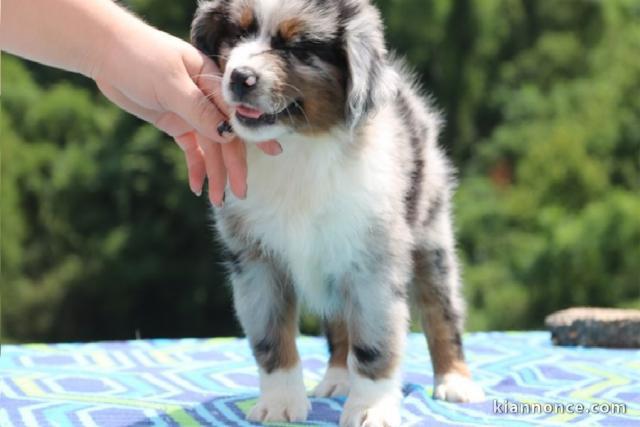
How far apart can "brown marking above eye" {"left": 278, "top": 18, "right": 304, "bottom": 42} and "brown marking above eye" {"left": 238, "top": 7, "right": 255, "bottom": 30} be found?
94mm

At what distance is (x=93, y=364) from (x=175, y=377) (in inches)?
20.9

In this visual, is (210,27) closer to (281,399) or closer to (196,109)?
(196,109)

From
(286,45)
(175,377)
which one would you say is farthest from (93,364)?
(286,45)

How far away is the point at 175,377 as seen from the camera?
4266 millimetres

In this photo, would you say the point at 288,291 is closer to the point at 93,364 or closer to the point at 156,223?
the point at 93,364

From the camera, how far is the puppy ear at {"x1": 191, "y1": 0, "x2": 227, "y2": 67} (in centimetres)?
327

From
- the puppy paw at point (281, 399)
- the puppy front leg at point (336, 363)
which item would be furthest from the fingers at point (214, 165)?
the puppy front leg at point (336, 363)

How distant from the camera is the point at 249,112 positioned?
122 inches

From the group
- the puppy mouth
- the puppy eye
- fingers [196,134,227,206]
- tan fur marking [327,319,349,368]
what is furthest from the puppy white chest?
tan fur marking [327,319,349,368]

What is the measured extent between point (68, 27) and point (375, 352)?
4.71 ft

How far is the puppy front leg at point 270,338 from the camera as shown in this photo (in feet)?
11.3

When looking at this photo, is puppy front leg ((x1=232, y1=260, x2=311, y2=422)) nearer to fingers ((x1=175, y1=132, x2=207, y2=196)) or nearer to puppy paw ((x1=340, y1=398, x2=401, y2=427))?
puppy paw ((x1=340, y1=398, x2=401, y2=427))

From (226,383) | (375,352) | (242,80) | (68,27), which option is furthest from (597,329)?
(68,27)

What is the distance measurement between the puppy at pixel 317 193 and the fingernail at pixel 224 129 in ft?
0.11
